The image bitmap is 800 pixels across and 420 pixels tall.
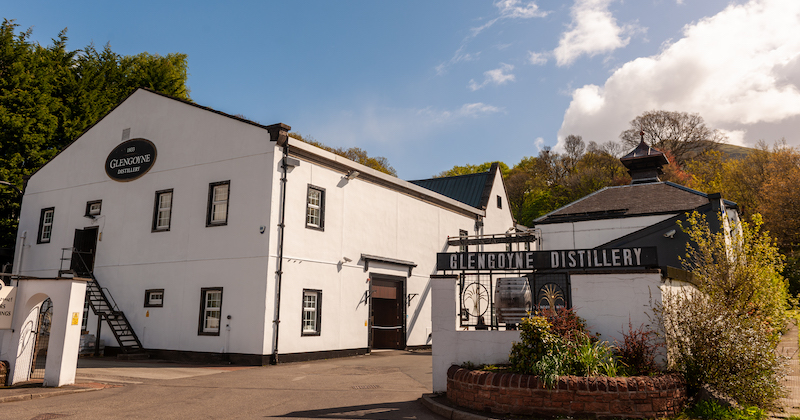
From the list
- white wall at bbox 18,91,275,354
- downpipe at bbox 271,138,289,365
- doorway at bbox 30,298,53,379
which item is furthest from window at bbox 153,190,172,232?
downpipe at bbox 271,138,289,365

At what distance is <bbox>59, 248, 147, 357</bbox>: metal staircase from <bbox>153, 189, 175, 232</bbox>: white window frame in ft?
10.3

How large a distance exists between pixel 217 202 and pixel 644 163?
26697mm

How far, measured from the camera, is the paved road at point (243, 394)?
28.9ft

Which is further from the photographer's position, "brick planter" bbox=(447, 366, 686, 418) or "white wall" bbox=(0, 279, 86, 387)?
"white wall" bbox=(0, 279, 86, 387)

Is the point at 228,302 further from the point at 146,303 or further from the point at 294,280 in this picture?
the point at 146,303

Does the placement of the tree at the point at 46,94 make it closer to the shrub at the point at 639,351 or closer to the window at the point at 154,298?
the window at the point at 154,298

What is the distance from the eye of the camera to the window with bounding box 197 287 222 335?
18.0 m

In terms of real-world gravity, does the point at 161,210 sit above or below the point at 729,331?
above

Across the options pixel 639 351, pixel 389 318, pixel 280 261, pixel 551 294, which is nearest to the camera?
pixel 639 351

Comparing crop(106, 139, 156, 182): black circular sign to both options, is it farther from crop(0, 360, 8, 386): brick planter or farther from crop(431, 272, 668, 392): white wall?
crop(431, 272, 668, 392): white wall

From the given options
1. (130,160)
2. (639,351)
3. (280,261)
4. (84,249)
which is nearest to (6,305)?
(280,261)

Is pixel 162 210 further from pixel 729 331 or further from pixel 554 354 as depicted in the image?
pixel 729 331

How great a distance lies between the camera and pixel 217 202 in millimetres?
19234

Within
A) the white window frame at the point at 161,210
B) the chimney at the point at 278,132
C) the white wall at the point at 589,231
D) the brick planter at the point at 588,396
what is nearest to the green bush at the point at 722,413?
the brick planter at the point at 588,396
